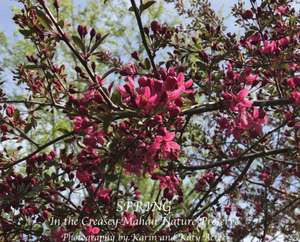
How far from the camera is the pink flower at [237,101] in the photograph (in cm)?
252

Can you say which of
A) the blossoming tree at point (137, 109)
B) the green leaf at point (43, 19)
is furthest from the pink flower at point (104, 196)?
the green leaf at point (43, 19)

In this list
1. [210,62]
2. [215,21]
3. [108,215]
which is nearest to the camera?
[210,62]

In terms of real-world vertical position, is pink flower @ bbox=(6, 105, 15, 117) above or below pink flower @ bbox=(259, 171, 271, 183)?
below

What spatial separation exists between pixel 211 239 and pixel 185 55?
3006 mm

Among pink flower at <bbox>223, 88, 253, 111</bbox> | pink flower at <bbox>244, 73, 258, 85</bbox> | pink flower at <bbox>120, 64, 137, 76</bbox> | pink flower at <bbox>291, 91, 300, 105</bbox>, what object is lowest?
pink flower at <bbox>223, 88, 253, 111</bbox>

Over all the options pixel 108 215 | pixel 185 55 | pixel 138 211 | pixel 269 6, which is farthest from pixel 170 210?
pixel 269 6

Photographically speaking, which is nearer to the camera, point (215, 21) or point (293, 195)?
point (215, 21)

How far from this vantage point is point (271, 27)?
416 centimetres

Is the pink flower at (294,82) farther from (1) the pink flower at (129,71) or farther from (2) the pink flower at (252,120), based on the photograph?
(1) the pink flower at (129,71)

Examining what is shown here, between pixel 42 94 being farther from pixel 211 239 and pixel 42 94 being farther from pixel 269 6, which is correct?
pixel 211 239

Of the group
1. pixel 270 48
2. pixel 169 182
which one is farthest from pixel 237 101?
pixel 169 182

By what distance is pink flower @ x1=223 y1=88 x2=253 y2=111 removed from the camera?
99.2 inches

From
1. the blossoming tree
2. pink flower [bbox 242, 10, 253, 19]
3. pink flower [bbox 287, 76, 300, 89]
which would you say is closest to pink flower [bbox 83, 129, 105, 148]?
the blossoming tree

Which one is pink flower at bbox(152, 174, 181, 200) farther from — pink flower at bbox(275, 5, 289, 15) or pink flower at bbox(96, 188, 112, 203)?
pink flower at bbox(275, 5, 289, 15)
